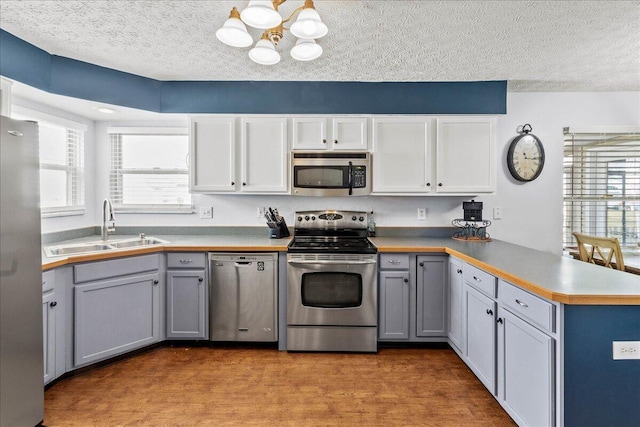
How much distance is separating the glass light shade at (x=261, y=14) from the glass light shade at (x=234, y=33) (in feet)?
0.45

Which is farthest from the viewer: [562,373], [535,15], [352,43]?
[352,43]

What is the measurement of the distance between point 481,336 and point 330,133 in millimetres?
2021

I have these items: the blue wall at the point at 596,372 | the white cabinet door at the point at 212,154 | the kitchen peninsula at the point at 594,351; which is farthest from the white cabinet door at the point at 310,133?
the blue wall at the point at 596,372

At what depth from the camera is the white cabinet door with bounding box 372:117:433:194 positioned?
304 cm

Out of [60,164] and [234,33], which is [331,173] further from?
[60,164]

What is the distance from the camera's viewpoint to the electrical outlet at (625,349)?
1453mm

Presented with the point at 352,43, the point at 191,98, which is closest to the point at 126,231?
the point at 191,98

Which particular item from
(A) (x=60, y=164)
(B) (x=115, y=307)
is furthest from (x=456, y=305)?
(A) (x=60, y=164)

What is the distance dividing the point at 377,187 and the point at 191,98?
6.27 ft

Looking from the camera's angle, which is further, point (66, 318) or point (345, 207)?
point (345, 207)

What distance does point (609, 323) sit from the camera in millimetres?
1456

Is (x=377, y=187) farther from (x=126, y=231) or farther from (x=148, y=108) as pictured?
(x=126, y=231)

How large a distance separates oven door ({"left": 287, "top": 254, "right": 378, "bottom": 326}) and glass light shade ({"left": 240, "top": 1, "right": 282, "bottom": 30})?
174 centimetres

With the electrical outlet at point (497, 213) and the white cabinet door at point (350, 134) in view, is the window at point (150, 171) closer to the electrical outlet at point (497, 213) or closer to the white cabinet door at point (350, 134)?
the white cabinet door at point (350, 134)
